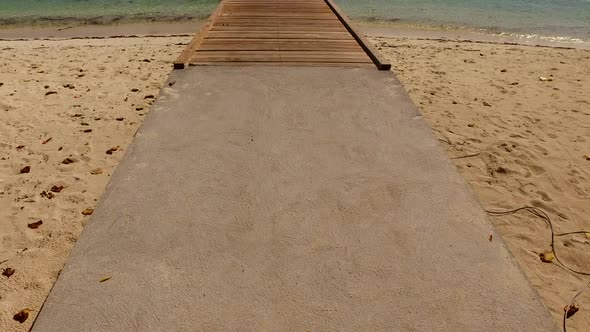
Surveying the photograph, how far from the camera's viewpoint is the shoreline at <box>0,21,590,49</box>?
38.2 feet

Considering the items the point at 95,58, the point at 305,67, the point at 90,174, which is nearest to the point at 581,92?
the point at 305,67

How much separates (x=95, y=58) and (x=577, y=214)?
899 cm

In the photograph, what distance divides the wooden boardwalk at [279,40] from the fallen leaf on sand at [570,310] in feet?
10.5

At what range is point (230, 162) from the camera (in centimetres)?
328

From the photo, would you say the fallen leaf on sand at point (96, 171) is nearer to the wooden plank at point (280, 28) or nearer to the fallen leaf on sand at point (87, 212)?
the fallen leaf on sand at point (87, 212)

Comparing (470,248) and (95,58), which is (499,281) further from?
(95,58)

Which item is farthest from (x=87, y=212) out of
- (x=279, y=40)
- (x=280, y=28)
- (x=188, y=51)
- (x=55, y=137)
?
(x=280, y=28)

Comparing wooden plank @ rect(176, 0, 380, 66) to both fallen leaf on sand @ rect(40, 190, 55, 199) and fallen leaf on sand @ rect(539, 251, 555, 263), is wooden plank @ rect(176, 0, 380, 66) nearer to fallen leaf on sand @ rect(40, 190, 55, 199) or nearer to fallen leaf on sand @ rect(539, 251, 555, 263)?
fallen leaf on sand @ rect(40, 190, 55, 199)

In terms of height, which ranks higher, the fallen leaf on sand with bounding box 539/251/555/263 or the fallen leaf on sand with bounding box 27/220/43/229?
the fallen leaf on sand with bounding box 27/220/43/229

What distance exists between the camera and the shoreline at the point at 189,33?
11657 millimetres

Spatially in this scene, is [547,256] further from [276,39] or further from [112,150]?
[112,150]

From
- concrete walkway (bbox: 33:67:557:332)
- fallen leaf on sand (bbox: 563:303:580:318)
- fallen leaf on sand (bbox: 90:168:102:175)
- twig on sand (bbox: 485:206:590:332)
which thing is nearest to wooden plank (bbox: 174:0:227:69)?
concrete walkway (bbox: 33:67:557:332)

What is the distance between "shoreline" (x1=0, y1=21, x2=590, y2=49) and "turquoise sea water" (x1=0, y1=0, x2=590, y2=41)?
56cm

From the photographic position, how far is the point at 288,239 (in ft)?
8.37
